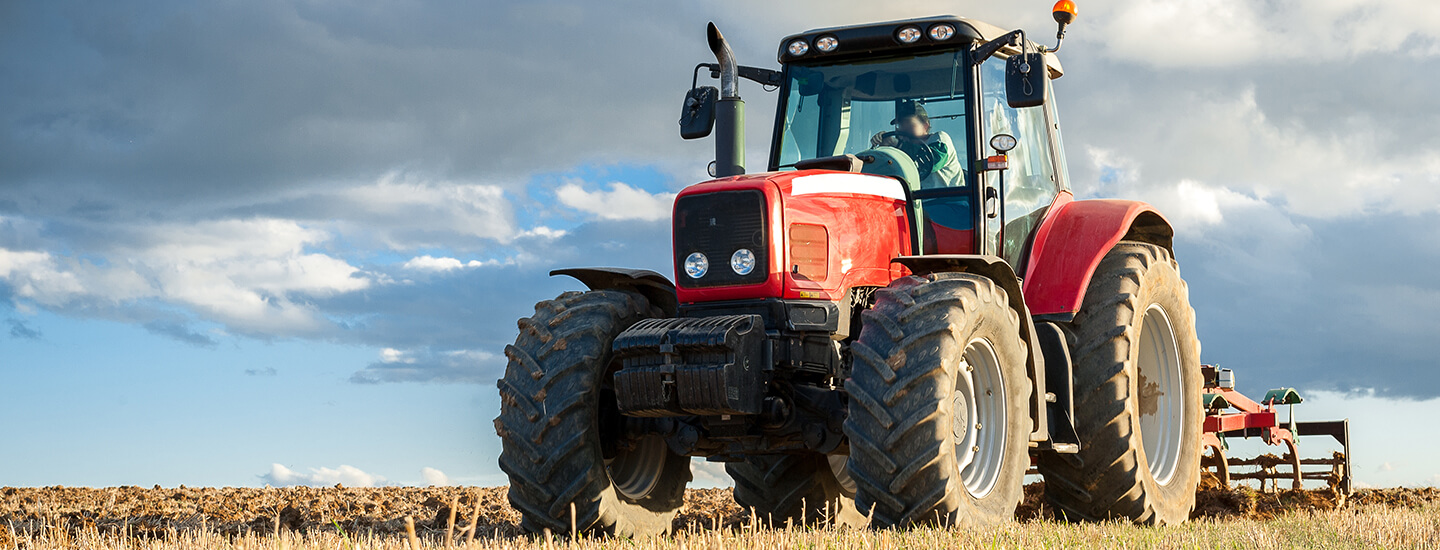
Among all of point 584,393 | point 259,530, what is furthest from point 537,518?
point 259,530

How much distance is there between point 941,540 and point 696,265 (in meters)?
2.44

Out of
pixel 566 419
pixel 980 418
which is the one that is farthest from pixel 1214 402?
pixel 566 419

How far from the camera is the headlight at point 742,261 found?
7.32 metres

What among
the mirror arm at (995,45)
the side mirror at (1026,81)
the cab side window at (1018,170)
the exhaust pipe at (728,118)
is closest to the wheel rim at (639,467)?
the exhaust pipe at (728,118)

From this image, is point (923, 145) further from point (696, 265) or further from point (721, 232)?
point (696, 265)

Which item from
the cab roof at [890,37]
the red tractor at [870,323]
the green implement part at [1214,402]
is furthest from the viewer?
the green implement part at [1214,402]

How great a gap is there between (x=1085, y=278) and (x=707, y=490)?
716 cm

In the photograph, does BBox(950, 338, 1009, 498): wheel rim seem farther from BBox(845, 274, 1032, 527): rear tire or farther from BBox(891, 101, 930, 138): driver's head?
BBox(891, 101, 930, 138): driver's head

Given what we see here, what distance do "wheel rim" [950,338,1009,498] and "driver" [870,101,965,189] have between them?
4.57ft

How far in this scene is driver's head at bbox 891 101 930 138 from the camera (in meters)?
8.30

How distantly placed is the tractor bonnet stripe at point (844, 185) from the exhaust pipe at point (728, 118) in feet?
2.86

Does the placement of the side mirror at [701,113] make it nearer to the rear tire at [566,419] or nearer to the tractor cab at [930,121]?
the tractor cab at [930,121]

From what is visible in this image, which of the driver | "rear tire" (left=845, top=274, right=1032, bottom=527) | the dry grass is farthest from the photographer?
the driver

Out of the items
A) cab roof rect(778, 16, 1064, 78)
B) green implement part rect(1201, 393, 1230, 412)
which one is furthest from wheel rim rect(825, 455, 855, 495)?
green implement part rect(1201, 393, 1230, 412)
